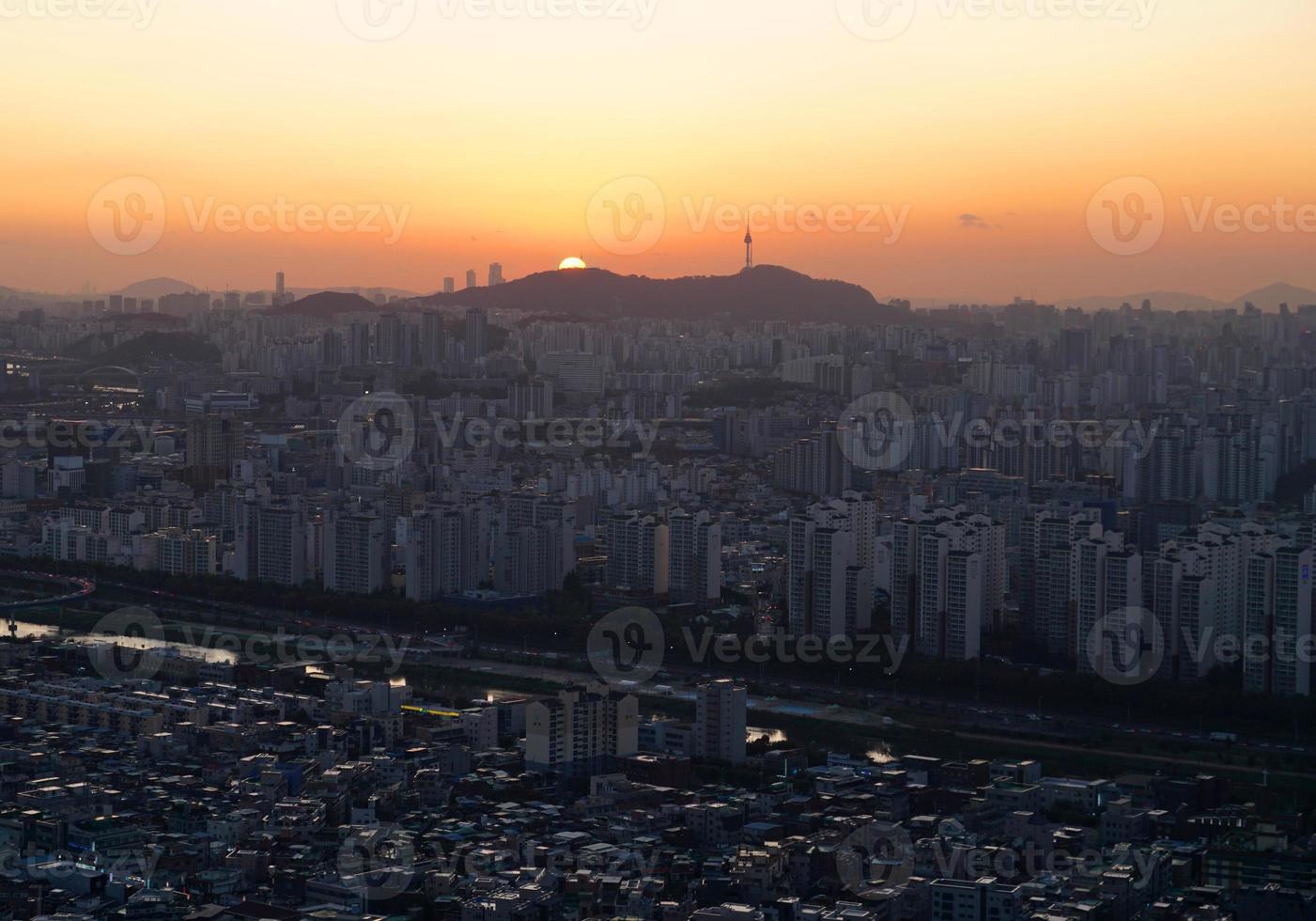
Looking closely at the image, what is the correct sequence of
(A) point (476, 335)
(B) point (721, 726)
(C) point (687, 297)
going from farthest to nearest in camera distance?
(C) point (687, 297) < (A) point (476, 335) < (B) point (721, 726)

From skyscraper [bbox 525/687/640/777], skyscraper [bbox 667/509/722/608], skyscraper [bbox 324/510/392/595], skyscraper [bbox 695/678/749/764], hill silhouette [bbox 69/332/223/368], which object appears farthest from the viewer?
hill silhouette [bbox 69/332/223/368]

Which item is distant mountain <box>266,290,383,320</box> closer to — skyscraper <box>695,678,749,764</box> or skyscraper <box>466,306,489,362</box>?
skyscraper <box>466,306,489,362</box>

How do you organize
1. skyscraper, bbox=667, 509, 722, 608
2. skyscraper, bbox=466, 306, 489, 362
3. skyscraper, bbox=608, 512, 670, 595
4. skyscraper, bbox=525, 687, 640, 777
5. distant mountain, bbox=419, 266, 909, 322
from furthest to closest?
distant mountain, bbox=419, 266, 909, 322
skyscraper, bbox=466, 306, 489, 362
skyscraper, bbox=608, 512, 670, 595
skyscraper, bbox=667, 509, 722, 608
skyscraper, bbox=525, 687, 640, 777

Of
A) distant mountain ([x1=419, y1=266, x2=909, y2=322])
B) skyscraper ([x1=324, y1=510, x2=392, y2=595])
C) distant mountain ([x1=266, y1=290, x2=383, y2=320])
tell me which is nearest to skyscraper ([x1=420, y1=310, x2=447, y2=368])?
distant mountain ([x1=266, y1=290, x2=383, y2=320])

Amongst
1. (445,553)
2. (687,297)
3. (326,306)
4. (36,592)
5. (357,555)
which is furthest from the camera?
(687,297)

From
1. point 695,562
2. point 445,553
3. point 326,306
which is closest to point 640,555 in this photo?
point 695,562

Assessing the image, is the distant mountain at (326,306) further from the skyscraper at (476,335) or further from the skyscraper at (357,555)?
the skyscraper at (357,555)

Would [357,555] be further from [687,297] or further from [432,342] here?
[687,297]
